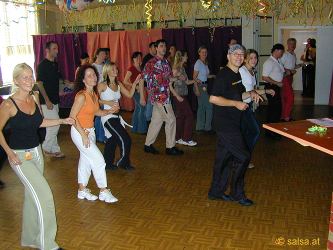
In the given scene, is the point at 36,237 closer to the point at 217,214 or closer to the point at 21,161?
the point at 21,161

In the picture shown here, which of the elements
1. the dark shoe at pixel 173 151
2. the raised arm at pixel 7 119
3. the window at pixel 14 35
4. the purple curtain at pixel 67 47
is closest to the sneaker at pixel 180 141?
the dark shoe at pixel 173 151

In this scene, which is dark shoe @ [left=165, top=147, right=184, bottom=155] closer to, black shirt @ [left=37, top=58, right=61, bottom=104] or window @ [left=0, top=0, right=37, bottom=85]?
black shirt @ [left=37, top=58, right=61, bottom=104]

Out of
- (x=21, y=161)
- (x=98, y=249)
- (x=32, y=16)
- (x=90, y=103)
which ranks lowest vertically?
(x=98, y=249)

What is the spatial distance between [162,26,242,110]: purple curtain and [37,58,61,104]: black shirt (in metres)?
3.84

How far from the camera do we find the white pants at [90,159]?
3.77m

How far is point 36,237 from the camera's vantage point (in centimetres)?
313

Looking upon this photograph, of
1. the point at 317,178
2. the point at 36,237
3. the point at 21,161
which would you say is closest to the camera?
the point at 21,161

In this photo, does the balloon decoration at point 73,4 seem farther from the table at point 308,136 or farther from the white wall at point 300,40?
the white wall at point 300,40

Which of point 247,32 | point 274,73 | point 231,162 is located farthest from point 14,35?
point 231,162

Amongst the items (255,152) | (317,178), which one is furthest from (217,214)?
(255,152)

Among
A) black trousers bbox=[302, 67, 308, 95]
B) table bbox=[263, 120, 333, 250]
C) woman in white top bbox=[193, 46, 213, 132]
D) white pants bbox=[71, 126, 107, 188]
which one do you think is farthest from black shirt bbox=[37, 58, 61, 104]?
black trousers bbox=[302, 67, 308, 95]

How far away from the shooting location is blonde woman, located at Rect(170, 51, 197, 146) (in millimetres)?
6168

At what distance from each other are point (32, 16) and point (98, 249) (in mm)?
8207

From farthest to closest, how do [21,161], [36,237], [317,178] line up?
[317,178]
[36,237]
[21,161]
